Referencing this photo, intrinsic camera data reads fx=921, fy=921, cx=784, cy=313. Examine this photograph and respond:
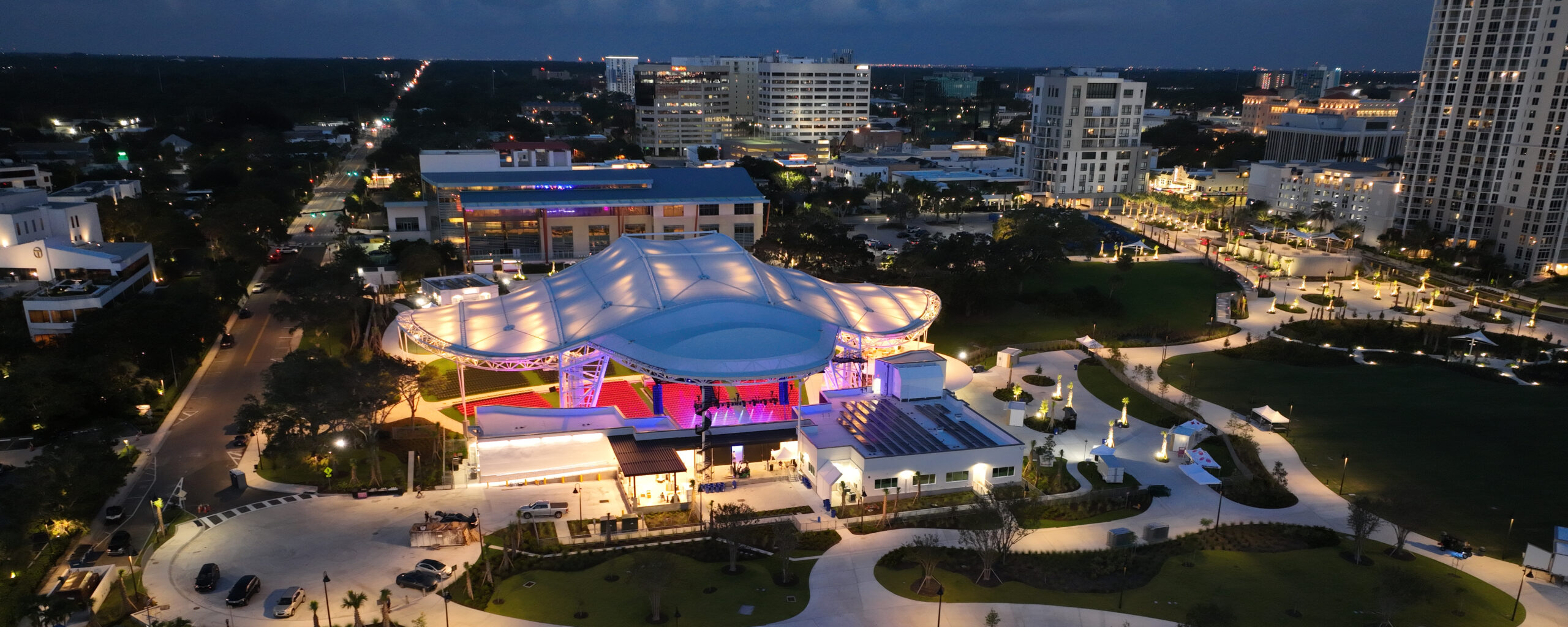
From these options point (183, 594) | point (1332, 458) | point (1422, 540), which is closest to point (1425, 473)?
point (1332, 458)

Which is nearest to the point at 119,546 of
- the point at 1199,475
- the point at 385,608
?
the point at 385,608

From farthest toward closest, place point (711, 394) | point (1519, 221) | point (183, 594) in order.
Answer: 1. point (1519, 221)
2. point (711, 394)
3. point (183, 594)

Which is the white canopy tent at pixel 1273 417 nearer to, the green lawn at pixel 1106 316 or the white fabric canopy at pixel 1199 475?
the white fabric canopy at pixel 1199 475

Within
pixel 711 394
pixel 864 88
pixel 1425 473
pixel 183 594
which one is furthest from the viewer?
pixel 864 88

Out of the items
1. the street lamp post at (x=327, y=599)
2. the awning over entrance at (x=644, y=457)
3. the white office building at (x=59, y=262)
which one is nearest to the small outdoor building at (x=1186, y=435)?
the awning over entrance at (x=644, y=457)

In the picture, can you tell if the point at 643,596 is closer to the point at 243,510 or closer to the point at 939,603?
the point at 939,603

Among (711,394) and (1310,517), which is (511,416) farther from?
(1310,517)
